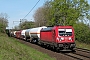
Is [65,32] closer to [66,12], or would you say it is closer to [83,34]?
[83,34]

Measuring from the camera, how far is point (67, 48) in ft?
86.3

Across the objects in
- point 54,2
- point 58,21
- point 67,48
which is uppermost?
point 54,2

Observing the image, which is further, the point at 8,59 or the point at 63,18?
the point at 63,18

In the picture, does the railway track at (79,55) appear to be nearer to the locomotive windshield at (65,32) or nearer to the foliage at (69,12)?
the locomotive windshield at (65,32)

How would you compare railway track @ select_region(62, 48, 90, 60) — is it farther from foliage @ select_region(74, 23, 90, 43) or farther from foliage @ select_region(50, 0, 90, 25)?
foliage @ select_region(50, 0, 90, 25)

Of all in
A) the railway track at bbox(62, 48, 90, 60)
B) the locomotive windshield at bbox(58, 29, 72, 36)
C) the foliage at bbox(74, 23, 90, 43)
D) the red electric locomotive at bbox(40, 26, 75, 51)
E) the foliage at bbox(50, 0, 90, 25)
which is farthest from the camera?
the foliage at bbox(50, 0, 90, 25)

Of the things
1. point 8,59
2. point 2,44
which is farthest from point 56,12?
point 8,59

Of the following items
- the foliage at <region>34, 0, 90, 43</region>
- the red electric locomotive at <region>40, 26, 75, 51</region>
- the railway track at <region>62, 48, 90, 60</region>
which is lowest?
the railway track at <region>62, 48, 90, 60</region>

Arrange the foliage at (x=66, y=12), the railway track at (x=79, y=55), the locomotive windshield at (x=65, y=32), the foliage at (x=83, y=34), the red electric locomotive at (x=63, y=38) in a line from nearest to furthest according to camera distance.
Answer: the railway track at (x=79, y=55) < the red electric locomotive at (x=63, y=38) < the locomotive windshield at (x=65, y=32) < the foliage at (x=83, y=34) < the foliage at (x=66, y=12)

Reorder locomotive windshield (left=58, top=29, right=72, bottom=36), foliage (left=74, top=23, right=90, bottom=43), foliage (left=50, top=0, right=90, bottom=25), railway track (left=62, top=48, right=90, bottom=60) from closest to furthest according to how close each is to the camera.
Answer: railway track (left=62, top=48, right=90, bottom=60) < locomotive windshield (left=58, top=29, right=72, bottom=36) < foliage (left=74, top=23, right=90, bottom=43) < foliage (left=50, top=0, right=90, bottom=25)

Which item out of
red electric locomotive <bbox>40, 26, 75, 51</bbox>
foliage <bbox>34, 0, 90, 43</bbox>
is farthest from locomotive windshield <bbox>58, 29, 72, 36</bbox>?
foliage <bbox>34, 0, 90, 43</bbox>

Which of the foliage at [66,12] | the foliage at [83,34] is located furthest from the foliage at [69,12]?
the foliage at [83,34]

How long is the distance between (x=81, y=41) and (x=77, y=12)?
1790 cm

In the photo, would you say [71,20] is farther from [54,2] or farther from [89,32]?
[89,32]
